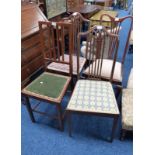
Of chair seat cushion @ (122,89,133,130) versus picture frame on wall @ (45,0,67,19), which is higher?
picture frame on wall @ (45,0,67,19)

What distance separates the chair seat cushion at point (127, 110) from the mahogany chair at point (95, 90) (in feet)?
Answer: 0.39

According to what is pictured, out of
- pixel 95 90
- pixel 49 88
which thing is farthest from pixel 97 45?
pixel 49 88

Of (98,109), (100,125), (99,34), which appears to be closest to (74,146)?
(100,125)

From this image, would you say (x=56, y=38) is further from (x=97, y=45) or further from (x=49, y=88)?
(x=49, y=88)

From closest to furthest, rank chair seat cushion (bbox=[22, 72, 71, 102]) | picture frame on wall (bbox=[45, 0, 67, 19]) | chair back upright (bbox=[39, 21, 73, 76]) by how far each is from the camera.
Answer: chair seat cushion (bbox=[22, 72, 71, 102]), chair back upright (bbox=[39, 21, 73, 76]), picture frame on wall (bbox=[45, 0, 67, 19])

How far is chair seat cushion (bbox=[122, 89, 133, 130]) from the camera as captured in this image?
145 cm

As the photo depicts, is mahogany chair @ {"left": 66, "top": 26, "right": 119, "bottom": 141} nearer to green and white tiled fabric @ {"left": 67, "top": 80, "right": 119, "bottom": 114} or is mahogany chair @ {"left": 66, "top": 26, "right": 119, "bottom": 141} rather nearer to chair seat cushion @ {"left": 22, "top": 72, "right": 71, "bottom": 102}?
green and white tiled fabric @ {"left": 67, "top": 80, "right": 119, "bottom": 114}

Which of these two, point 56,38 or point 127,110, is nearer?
point 127,110

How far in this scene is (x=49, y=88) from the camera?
1545mm

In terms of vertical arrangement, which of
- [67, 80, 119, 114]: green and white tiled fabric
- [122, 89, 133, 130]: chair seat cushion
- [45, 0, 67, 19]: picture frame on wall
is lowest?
[122, 89, 133, 130]: chair seat cushion

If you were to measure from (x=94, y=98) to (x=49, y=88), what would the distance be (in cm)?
45

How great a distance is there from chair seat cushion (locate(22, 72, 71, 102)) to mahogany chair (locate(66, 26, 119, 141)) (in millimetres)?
129

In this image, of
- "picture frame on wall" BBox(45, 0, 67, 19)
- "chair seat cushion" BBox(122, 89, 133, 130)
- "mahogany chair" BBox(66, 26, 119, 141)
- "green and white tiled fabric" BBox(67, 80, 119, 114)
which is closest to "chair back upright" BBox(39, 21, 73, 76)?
"mahogany chair" BBox(66, 26, 119, 141)
